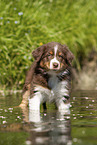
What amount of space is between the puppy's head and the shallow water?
0.79m

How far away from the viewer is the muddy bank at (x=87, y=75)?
37.5ft

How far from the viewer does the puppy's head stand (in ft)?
18.4

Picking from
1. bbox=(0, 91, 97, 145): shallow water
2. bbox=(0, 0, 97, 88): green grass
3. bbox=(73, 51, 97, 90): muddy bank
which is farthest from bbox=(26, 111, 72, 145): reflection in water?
bbox=(73, 51, 97, 90): muddy bank

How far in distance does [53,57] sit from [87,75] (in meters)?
6.16

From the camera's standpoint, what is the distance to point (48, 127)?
407 cm

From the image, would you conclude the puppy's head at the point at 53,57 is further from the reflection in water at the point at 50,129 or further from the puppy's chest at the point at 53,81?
the reflection in water at the point at 50,129

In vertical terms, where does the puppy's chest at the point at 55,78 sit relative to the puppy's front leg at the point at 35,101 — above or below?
above

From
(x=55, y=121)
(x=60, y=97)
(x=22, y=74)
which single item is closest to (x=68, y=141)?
(x=55, y=121)

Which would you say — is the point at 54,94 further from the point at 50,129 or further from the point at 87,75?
the point at 87,75

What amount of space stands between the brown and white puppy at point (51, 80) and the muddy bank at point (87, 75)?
5.17 metres

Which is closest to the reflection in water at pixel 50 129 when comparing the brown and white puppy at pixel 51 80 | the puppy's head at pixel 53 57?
the brown and white puppy at pixel 51 80

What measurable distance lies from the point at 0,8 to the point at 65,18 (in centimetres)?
266

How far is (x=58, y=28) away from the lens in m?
10.9

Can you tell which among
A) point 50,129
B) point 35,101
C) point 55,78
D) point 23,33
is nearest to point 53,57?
point 55,78
